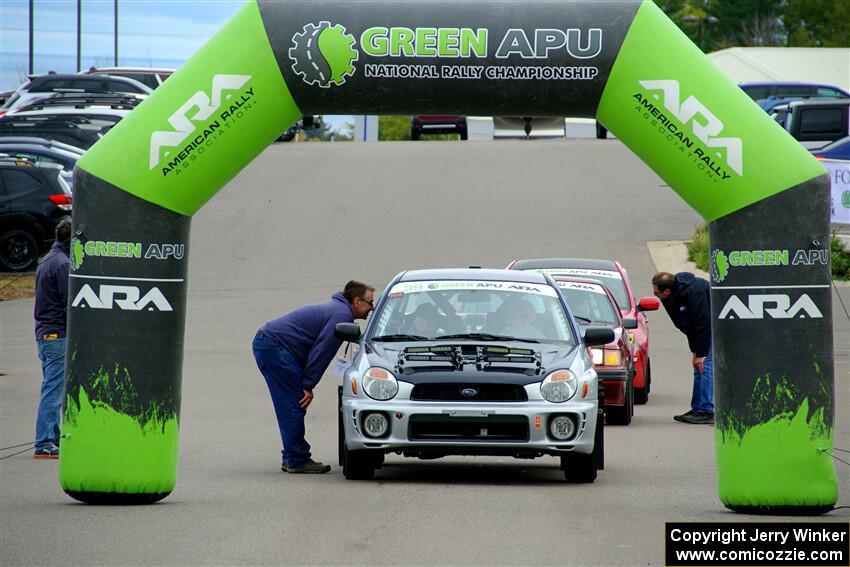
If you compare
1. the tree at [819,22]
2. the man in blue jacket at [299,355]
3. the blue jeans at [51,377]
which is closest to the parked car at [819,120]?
the man in blue jacket at [299,355]

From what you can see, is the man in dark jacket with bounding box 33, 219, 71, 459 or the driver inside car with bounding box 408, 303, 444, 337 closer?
the driver inside car with bounding box 408, 303, 444, 337

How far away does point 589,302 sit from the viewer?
16.5 meters

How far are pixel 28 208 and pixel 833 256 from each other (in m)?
14.1

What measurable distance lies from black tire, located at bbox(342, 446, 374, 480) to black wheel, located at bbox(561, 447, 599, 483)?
149 centimetres

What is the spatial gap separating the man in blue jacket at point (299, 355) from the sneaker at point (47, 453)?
2.05 meters

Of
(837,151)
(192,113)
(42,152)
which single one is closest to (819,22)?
(837,151)

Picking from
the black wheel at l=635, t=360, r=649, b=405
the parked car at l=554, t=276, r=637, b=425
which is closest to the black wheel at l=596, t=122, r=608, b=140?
the black wheel at l=635, t=360, r=649, b=405

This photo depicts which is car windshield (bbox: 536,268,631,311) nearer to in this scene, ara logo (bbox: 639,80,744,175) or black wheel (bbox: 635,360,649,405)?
black wheel (bbox: 635,360,649,405)

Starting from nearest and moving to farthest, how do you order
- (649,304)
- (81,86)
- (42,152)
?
(649,304)
(42,152)
(81,86)

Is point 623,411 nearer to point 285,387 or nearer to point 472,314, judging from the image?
point 472,314

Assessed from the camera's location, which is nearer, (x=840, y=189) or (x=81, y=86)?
(x=840, y=189)

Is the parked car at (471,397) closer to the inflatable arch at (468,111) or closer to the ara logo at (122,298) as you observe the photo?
the inflatable arch at (468,111)

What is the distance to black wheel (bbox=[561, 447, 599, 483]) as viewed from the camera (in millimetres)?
11221

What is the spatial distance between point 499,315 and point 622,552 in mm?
3929
